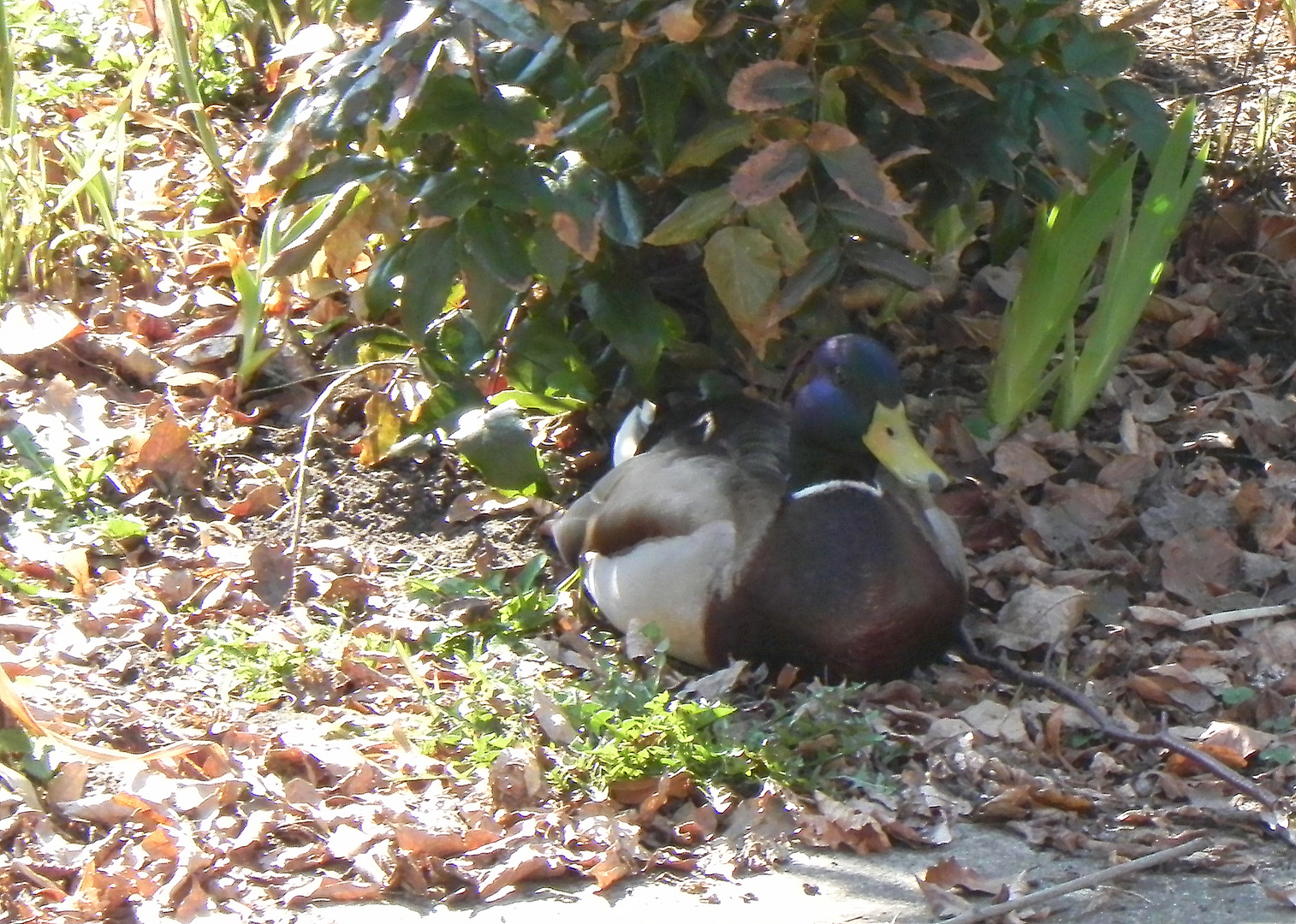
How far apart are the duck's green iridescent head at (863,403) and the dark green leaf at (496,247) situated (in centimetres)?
76

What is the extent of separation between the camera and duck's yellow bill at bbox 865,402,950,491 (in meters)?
3.83

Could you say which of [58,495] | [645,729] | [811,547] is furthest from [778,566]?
[58,495]

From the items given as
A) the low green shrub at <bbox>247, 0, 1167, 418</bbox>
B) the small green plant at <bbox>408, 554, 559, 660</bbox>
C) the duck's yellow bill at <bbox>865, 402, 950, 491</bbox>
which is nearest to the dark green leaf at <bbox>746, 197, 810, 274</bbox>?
the low green shrub at <bbox>247, 0, 1167, 418</bbox>

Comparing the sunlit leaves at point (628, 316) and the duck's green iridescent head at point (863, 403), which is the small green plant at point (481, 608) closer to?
the sunlit leaves at point (628, 316)

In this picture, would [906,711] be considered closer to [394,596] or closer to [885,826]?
[885,826]

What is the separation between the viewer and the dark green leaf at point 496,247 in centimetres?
376

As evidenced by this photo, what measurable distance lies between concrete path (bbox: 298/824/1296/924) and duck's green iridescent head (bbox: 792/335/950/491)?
1045 mm

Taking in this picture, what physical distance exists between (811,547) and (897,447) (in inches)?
12.4

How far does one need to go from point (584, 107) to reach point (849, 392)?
916 millimetres

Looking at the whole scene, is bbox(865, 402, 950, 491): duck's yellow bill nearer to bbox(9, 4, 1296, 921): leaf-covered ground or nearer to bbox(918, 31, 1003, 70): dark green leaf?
bbox(9, 4, 1296, 921): leaf-covered ground

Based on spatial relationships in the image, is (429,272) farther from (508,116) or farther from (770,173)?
(770,173)

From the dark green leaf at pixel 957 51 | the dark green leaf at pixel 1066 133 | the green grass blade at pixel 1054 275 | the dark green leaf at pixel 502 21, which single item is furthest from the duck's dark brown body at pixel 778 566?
the dark green leaf at pixel 502 21

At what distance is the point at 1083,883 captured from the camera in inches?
117

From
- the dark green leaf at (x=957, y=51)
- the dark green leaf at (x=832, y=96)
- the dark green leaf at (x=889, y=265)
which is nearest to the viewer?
the dark green leaf at (x=957, y=51)
